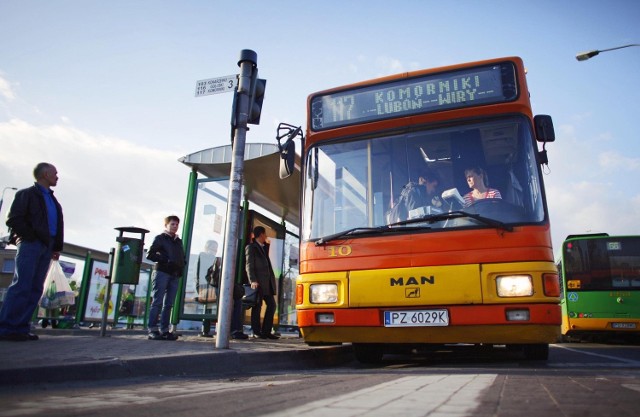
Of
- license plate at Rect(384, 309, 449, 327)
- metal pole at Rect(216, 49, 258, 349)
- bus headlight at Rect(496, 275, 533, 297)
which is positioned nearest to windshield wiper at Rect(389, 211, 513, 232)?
bus headlight at Rect(496, 275, 533, 297)

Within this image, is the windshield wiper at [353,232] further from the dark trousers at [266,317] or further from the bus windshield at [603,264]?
the bus windshield at [603,264]

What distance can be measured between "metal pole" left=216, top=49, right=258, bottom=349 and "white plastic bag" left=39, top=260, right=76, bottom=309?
24.3 feet

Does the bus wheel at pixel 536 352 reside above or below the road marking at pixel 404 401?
above

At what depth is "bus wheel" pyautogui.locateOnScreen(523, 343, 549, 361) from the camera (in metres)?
5.85

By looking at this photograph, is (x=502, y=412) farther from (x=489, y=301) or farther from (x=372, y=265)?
(x=372, y=265)

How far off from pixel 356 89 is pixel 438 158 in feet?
5.04

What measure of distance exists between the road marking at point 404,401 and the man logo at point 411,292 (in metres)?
1.78

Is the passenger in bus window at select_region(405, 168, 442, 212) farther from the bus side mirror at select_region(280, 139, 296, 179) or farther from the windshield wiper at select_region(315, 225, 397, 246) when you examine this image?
the bus side mirror at select_region(280, 139, 296, 179)

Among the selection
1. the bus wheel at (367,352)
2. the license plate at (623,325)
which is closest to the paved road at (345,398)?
the bus wheel at (367,352)

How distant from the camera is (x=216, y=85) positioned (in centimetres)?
638

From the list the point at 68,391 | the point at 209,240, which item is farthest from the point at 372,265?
the point at 209,240

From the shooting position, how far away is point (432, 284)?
5.08 meters

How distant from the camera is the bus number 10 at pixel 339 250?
18.2 feet

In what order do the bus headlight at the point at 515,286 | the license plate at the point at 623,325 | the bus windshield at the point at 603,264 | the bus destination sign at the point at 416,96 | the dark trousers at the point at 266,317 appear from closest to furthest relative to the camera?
the bus headlight at the point at 515,286 < the bus destination sign at the point at 416,96 < the dark trousers at the point at 266,317 < the license plate at the point at 623,325 < the bus windshield at the point at 603,264
